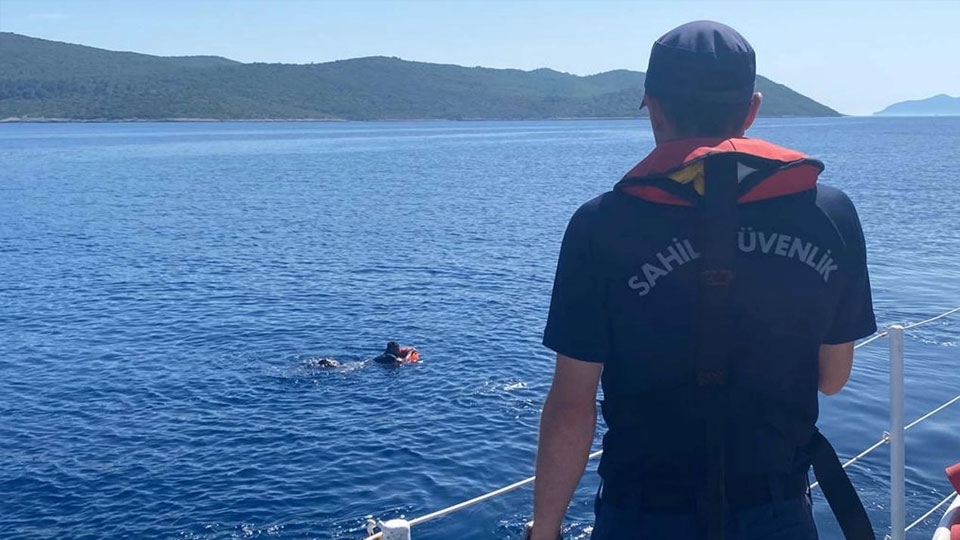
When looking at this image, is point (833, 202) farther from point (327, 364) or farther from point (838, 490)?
point (327, 364)

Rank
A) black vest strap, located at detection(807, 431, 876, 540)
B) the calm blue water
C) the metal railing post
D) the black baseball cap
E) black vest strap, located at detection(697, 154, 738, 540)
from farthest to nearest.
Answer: the calm blue water → the metal railing post → black vest strap, located at detection(807, 431, 876, 540) → the black baseball cap → black vest strap, located at detection(697, 154, 738, 540)

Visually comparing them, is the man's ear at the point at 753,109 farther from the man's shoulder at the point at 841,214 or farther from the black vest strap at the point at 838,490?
the black vest strap at the point at 838,490

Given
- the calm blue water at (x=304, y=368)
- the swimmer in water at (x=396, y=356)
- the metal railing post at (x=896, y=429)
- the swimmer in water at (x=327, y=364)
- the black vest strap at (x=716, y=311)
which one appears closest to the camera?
the black vest strap at (x=716, y=311)

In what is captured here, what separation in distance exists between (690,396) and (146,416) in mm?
20828

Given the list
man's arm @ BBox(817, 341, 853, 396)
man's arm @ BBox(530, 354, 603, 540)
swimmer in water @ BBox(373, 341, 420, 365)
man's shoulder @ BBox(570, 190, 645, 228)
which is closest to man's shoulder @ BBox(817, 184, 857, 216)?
man's arm @ BBox(817, 341, 853, 396)

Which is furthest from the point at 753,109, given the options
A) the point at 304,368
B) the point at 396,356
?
the point at 304,368

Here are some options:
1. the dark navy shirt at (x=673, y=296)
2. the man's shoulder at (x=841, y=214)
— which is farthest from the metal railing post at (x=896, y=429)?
the dark navy shirt at (x=673, y=296)

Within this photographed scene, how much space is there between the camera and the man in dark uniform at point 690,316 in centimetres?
292

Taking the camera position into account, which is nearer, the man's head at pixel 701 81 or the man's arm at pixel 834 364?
the man's head at pixel 701 81

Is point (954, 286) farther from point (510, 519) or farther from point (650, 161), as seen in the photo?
point (650, 161)

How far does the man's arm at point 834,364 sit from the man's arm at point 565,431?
0.87 m

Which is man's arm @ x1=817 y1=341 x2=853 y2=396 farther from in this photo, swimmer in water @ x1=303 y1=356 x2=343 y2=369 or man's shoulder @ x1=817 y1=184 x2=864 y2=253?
swimmer in water @ x1=303 y1=356 x2=343 y2=369

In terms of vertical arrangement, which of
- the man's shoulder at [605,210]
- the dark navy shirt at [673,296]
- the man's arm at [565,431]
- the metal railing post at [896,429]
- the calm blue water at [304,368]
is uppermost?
the man's shoulder at [605,210]

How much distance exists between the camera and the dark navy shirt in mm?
2914
